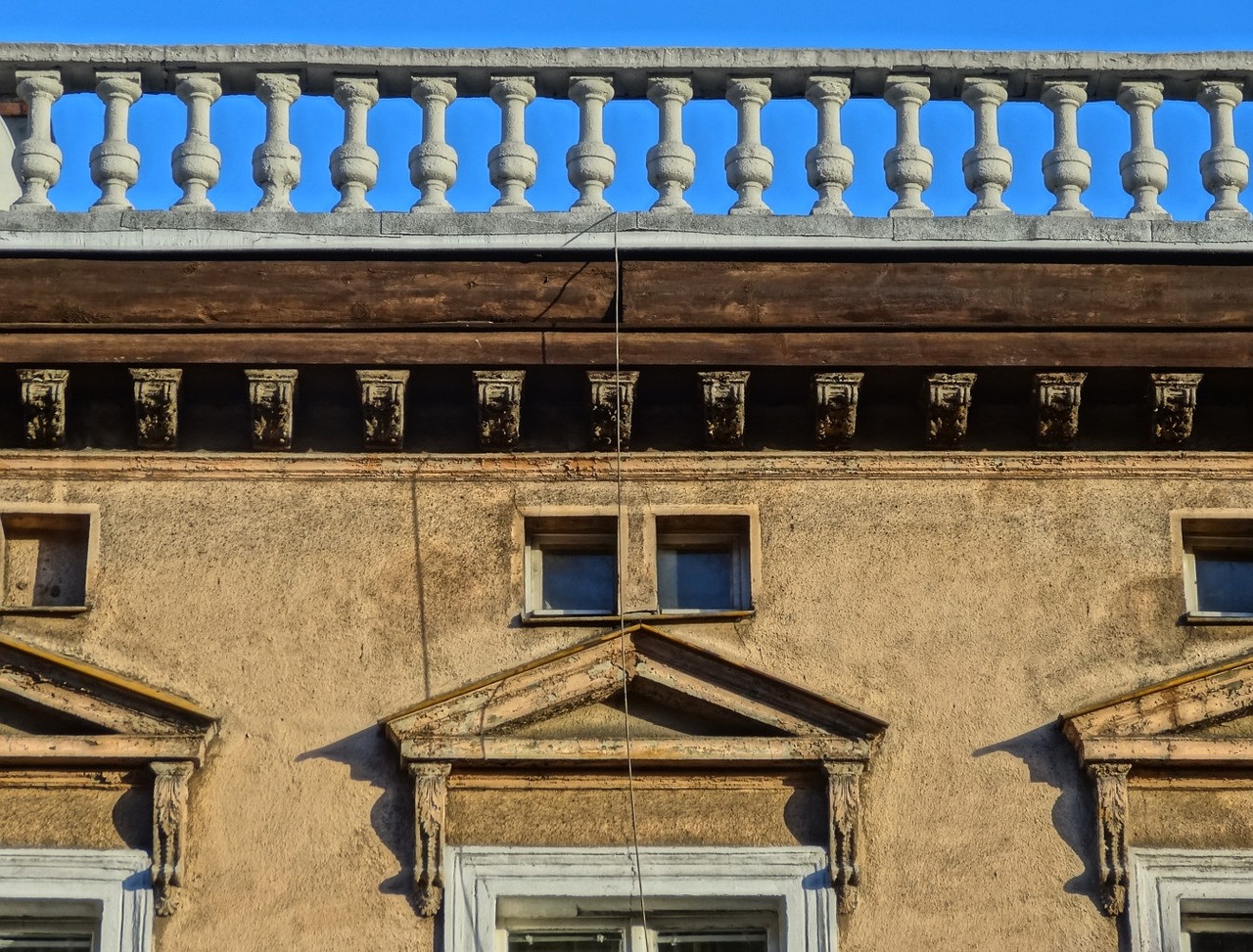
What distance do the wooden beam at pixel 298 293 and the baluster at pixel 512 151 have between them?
395mm

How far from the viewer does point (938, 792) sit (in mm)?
10297

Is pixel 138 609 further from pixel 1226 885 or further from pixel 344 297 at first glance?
pixel 1226 885

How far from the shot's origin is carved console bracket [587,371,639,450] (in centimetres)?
1067

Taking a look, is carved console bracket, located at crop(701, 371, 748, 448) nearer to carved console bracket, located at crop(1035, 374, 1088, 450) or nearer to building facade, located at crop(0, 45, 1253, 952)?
building facade, located at crop(0, 45, 1253, 952)

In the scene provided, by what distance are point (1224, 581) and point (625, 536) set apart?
Answer: 2.31 metres

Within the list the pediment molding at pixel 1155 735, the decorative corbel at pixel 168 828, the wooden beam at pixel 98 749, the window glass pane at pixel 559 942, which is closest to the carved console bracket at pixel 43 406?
the wooden beam at pixel 98 749

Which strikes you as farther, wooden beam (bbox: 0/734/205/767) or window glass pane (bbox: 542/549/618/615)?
window glass pane (bbox: 542/549/618/615)

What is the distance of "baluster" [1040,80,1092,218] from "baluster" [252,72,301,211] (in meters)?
2.98

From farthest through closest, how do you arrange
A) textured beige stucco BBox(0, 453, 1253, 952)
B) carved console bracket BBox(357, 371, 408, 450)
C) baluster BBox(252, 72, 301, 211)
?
baluster BBox(252, 72, 301, 211), carved console bracket BBox(357, 371, 408, 450), textured beige stucco BBox(0, 453, 1253, 952)

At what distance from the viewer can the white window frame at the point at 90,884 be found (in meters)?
10.0

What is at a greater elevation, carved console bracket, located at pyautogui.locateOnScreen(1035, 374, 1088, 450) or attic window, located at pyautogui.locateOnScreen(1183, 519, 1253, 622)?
carved console bracket, located at pyautogui.locateOnScreen(1035, 374, 1088, 450)

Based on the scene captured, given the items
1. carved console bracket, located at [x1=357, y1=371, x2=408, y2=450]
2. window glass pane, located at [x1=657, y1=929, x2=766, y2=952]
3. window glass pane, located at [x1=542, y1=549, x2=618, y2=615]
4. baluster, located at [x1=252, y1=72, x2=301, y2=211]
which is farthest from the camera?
baluster, located at [x1=252, y1=72, x2=301, y2=211]

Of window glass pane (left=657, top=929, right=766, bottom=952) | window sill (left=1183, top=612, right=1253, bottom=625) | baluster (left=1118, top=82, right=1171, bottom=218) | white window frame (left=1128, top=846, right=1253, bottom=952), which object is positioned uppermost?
baluster (left=1118, top=82, right=1171, bottom=218)

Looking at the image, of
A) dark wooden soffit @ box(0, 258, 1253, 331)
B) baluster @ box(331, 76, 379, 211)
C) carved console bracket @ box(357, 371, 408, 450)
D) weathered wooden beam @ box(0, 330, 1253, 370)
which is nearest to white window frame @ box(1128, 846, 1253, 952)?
weathered wooden beam @ box(0, 330, 1253, 370)
